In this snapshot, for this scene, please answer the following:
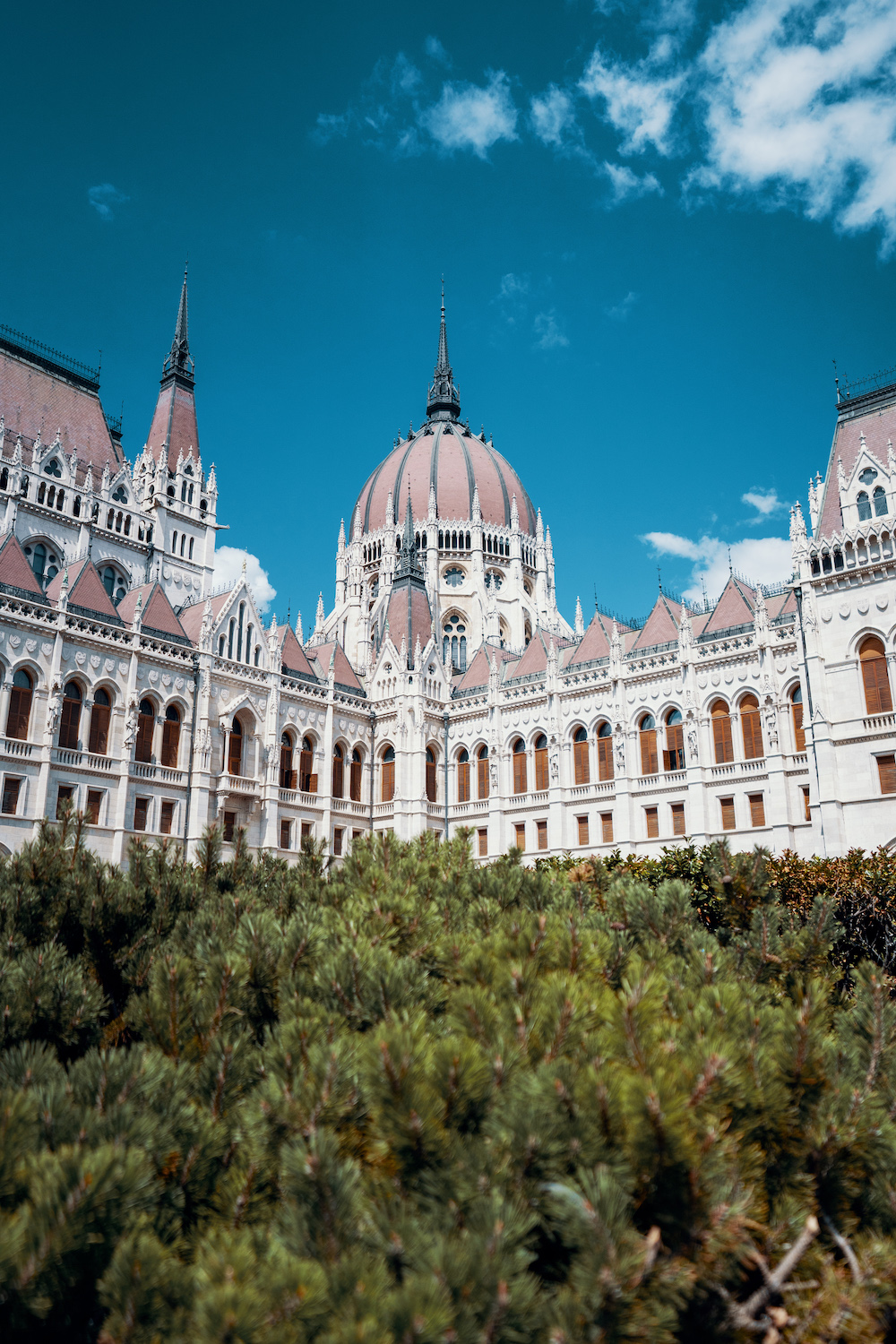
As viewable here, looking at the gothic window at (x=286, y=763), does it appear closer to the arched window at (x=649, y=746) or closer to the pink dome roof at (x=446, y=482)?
the arched window at (x=649, y=746)

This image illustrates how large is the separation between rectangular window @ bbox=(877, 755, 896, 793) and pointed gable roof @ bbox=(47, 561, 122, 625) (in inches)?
1228

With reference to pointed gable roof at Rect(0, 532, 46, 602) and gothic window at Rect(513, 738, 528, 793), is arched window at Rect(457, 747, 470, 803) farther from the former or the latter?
pointed gable roof at Rect(0, 532, 46, 602)

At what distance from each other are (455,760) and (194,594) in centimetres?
1861

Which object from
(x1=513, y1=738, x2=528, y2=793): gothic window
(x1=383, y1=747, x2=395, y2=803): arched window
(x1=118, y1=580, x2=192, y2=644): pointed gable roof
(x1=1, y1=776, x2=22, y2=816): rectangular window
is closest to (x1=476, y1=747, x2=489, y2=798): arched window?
(x1=513, y1=738, x2=528, y2=793): gothic window

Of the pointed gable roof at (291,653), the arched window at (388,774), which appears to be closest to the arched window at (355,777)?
the arched window at (388,774)

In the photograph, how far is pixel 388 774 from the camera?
167 feet

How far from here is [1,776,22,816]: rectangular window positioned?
1410 inches

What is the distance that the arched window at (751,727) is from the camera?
40906 millimetres

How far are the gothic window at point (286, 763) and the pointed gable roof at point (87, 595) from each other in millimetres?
10146

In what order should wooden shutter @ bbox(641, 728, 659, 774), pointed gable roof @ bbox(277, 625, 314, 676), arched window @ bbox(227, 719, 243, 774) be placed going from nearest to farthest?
wooden shutter @ bbox(641, 728, 659, 774)
arched window @ bbox(227, 719, 243, 774)
pointed gable roof @ bbox(277, 625, 314, 676)

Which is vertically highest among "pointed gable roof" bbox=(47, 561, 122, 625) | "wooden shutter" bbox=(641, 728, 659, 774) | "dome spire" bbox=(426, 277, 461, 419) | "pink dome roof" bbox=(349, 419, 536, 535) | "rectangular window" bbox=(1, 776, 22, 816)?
"dome spire" bbox=(426, 277, 461, 419)

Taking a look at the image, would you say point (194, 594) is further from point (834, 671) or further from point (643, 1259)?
point (643, 1259)

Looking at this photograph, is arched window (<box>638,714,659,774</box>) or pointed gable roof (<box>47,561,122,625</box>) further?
arched window (<box>638,714,659,774</box>)

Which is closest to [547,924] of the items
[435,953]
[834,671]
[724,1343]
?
[435,953]
